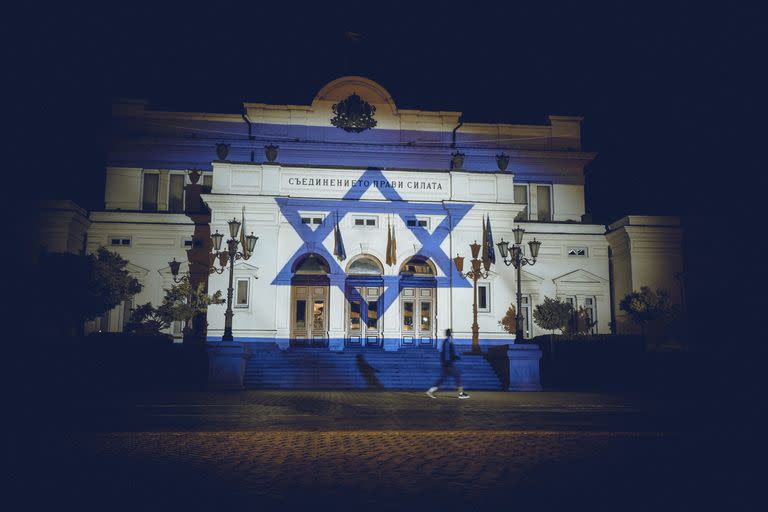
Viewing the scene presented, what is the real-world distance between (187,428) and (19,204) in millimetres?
22020

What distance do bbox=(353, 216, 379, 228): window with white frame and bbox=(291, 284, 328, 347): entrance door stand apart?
10.8ft

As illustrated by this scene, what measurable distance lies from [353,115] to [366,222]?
7.90 m

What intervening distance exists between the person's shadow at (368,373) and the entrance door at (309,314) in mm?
3690

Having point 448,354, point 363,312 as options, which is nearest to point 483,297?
point 448,354

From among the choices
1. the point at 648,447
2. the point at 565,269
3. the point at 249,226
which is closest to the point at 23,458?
the point at 648,447

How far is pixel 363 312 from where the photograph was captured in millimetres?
27922

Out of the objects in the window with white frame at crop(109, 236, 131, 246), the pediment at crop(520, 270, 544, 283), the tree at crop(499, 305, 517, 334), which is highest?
the window with white frame at crop(109, 236, 131, 246)

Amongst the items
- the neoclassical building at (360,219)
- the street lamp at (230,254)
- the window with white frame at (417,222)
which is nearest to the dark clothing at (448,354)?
the neoclassical building at (360,219)

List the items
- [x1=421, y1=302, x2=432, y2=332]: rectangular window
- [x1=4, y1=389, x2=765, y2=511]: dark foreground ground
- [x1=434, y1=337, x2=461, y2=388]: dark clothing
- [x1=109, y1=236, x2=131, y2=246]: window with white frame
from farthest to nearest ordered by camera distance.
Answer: [x1=109, y1=236, x2=131, y2=246]: window with white frame, [x1=421, y1=302, x2=432, y2=332]: rectangular window, [x1=434, y1=337, x2=461, y2=388]: dark clothing, [x1=4, y1=389, x2=765, y2=511]: dark foreground ground

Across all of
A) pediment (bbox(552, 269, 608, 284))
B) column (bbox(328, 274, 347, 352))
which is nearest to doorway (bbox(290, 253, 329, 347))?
column (bbox(328, 274, 347, 352))

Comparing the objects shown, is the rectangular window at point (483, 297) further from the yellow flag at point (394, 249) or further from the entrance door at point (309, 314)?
the entrance door at point (309, 314)

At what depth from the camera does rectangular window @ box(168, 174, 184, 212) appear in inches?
1254

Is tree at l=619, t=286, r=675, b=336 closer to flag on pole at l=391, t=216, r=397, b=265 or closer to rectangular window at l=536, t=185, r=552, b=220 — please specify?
rectangular window at l=536, t=185, r=552, b=220

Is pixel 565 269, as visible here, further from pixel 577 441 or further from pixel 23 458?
pixel 23 458
